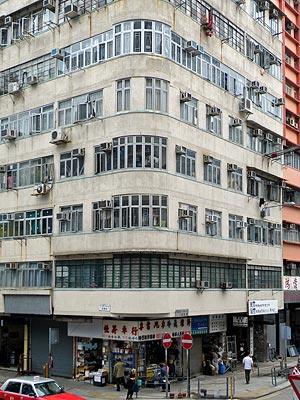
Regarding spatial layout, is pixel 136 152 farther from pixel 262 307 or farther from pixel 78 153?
pixel 262 307

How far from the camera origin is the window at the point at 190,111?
93.8 ft

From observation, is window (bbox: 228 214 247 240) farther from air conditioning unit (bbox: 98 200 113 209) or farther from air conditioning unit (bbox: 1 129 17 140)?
air conditioning unit (bbox: 1 129 17 140)

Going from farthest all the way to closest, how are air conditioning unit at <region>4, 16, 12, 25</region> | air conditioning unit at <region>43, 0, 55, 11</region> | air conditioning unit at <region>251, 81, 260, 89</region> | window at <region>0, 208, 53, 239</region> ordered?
air conditioning unit at <region>251, 81, 260, 89</region> → air conditioning unit at <region>4, 16, 12, 25</region> → air conditioning unit at <region>43, 0, 55, 11</region> → window at <region>0, 208, 53, 239</region>

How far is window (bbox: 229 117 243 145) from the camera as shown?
32.9 meters

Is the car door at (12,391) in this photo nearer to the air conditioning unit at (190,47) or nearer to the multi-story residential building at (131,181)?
the multi-story residential building at (131,181)

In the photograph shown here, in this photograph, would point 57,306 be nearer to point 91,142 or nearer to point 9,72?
point 91,142

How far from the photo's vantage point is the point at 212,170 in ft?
101

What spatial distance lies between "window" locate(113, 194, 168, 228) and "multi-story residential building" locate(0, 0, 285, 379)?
64 mm

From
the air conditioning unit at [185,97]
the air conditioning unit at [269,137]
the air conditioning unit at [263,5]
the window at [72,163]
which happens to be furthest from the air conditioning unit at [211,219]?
the air conditioning unit at [263,5]

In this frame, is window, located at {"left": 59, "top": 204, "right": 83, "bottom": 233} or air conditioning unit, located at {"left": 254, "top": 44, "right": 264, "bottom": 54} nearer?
window, located at {"left": 59, "top": 204, "right": 83, "bottom": 233}

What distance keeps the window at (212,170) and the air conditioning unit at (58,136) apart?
277 inches

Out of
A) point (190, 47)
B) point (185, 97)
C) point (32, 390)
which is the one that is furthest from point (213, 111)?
point (32, 390)

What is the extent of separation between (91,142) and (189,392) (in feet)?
39.8

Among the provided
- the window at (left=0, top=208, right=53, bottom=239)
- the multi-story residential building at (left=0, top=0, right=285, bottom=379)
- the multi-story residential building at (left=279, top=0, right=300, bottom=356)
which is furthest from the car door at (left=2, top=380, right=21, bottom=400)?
the multi-story residential building at (left=279, top=0, right=300, bottom=356)
